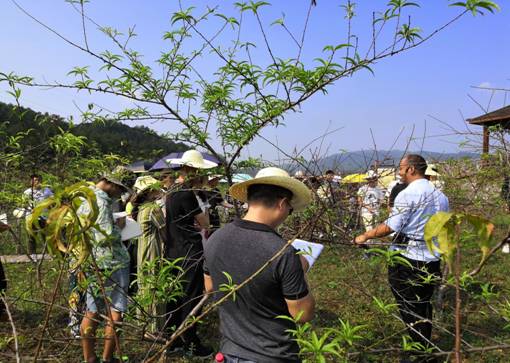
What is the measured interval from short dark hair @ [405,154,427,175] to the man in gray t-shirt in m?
Result: 1.76

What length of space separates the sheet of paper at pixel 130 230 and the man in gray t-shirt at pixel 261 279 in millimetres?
2028

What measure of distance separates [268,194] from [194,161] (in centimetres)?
132

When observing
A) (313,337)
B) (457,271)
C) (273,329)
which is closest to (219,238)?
(273,329)

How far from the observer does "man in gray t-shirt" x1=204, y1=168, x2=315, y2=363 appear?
1638mm

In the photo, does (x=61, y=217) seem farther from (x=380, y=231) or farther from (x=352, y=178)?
(x=380, y=231)

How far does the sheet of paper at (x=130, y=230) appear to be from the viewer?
370 centimetres

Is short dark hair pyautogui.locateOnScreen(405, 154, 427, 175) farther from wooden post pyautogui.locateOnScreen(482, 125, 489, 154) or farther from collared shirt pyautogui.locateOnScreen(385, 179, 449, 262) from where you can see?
wooden post pyautogui.locateOnScreen(482, 125, 489, 154)

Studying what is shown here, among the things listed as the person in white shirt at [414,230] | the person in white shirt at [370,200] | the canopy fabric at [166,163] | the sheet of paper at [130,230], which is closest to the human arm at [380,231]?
the person in white shirt at [414,230]

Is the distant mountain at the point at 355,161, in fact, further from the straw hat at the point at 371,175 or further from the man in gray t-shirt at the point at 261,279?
the man in gray t-shirt at the point at 261,279

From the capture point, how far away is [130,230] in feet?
12.4

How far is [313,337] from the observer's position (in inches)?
47.1

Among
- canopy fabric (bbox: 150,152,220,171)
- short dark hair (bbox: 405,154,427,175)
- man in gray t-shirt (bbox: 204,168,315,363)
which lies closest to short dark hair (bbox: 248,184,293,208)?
man in gray t-shirt (bbox: 204,168,315,363)

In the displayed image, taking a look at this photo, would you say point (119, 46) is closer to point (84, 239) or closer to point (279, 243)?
point (279, 243)

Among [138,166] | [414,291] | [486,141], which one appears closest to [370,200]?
[414,291]
